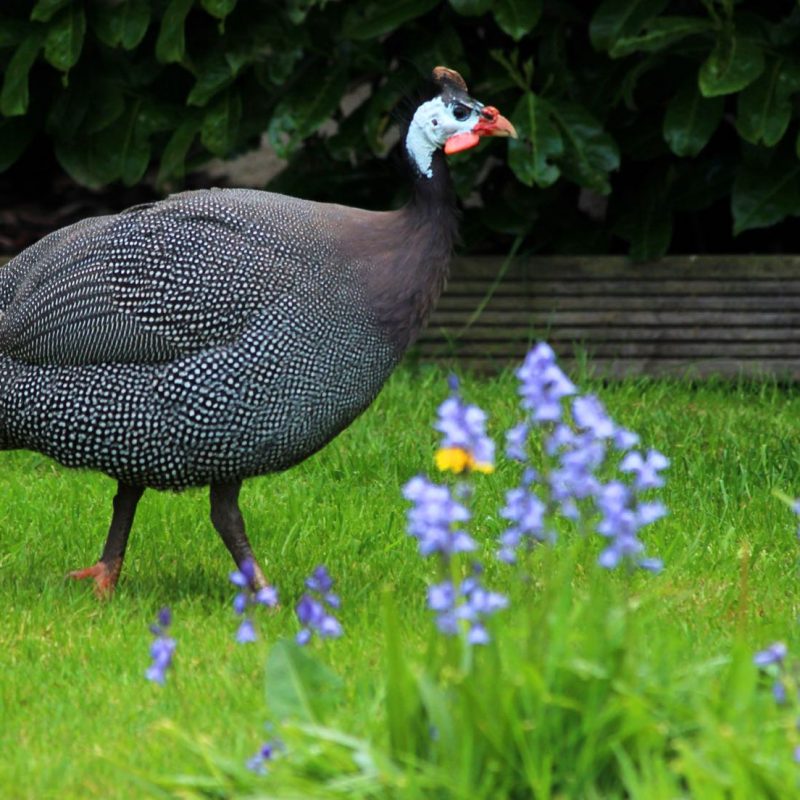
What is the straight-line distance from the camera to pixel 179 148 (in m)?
6.76

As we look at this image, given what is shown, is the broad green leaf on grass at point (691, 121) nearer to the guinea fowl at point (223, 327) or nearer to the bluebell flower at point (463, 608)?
the guinea fowl at point (223, 327)

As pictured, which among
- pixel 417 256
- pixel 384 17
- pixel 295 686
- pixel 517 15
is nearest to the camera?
pixel 295 686

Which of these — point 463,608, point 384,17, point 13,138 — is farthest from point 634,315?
point 463,608

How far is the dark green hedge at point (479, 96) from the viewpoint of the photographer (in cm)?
634

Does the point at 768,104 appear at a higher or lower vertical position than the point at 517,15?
lower

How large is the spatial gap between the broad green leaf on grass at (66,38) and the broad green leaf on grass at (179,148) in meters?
0.49

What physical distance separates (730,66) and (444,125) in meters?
2.18

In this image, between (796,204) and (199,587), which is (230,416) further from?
(796,204)

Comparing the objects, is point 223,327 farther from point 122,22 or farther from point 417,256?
point 122,22

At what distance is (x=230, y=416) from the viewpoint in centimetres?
408

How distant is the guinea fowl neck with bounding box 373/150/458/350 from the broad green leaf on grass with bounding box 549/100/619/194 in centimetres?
218

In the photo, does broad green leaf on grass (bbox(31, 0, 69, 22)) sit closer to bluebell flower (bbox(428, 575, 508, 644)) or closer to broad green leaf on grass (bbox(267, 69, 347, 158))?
broad green leaf on grass (bbox(267, 69, 347, 158))

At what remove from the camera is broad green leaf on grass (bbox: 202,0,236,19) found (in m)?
6.34

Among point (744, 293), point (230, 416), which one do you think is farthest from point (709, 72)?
point (230, 416)
